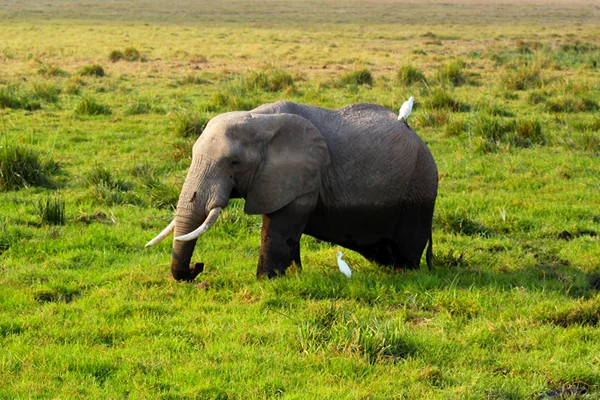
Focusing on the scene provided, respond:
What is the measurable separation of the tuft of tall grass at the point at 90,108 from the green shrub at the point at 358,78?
648 centimetres

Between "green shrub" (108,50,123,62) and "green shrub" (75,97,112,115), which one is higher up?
"green shrub" (75,97,112,115)

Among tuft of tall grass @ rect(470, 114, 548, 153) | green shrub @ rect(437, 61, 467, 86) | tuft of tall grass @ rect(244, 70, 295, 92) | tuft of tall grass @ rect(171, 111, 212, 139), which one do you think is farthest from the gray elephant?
green shrub @ rect(437, 61, 467, 86)

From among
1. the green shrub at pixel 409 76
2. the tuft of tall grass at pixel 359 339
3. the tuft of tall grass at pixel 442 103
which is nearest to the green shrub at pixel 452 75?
the green shrub at pixel 409 76

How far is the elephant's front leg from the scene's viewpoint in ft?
23.3

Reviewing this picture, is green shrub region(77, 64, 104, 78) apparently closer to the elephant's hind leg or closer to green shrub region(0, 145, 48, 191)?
green shrub region(0, 145, 48, 191)

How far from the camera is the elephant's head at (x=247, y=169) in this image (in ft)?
22.4

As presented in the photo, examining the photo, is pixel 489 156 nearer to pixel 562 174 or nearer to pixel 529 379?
pixel 562 174

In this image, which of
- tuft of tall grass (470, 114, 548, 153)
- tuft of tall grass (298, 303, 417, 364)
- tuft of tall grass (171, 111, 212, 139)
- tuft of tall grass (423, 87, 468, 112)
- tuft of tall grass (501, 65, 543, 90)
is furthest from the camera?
tuft of tall grass (501, 65, 543, 90)

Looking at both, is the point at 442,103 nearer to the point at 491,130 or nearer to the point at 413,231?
the point at 491,130

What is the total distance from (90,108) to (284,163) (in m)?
10.0

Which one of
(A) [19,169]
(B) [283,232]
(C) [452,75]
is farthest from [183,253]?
(C) [452,75]

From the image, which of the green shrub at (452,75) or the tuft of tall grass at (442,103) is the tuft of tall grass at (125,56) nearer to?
the green shrub at (452,75)

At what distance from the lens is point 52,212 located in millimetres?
9180

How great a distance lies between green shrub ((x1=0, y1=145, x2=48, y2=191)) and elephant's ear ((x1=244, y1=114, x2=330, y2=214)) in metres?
4.58
